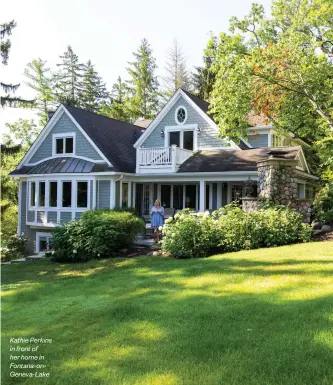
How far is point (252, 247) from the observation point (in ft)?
36.1

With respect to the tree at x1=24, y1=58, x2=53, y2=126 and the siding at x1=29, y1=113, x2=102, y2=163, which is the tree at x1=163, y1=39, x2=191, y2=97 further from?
the siding at x1=29, y1=113, x2=102, y2=163

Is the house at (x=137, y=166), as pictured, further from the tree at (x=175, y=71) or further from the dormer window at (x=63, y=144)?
the tree at (x=175, y=71)

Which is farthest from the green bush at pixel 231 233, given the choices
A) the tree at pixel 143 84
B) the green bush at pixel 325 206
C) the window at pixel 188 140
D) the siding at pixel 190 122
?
the tree at pixel 143 84

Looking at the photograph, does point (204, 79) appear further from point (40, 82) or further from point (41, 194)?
point (41, 194)

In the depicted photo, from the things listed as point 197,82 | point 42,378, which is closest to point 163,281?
point 42,378

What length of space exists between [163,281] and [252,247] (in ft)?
14.0

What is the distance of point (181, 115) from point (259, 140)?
433 centimetres

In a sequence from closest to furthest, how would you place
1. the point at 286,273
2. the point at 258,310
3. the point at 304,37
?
the point at 258,310 → the point at 286,273 → the point at 304,37

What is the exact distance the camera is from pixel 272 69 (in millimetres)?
13453

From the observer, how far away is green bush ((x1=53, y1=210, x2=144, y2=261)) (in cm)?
1278

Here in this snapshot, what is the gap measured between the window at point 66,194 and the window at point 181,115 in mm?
6618

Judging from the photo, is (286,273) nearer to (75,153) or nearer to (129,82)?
(75,153)

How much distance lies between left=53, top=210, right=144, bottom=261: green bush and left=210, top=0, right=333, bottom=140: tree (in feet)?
17.8

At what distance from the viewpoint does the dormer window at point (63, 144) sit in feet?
66.3
